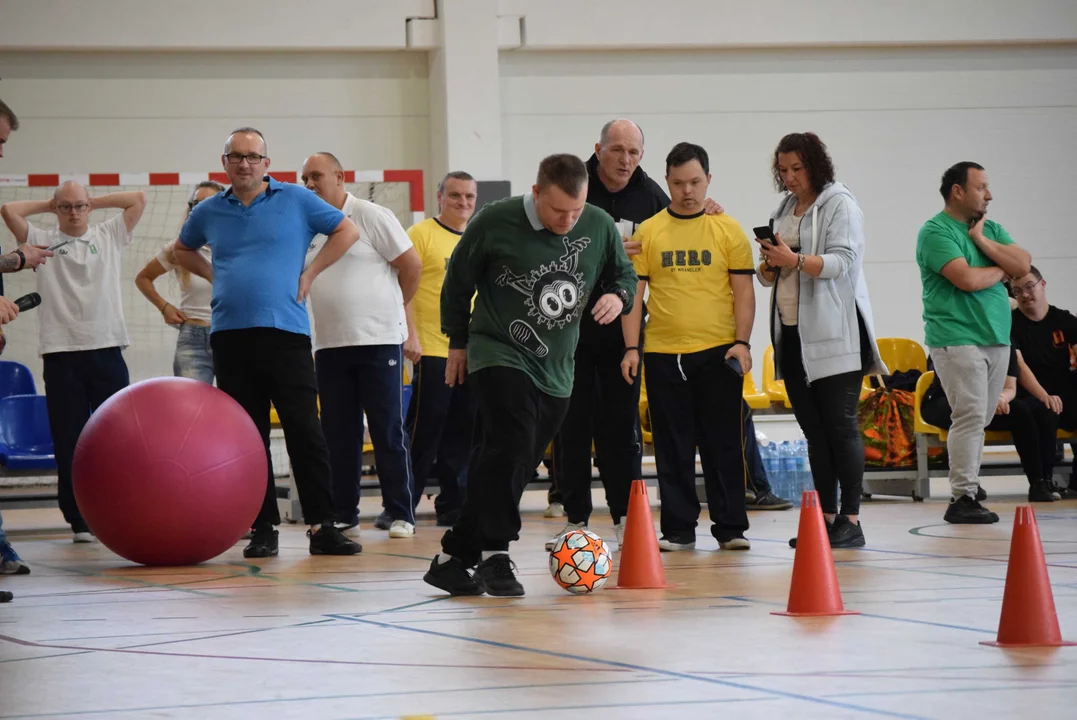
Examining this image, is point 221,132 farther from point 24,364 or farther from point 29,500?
point 29,500

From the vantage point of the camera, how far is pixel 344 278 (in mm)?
6863

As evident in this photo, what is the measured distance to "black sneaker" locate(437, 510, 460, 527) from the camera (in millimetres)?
7633

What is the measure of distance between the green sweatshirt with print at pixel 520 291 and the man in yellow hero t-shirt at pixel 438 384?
2.81 meters

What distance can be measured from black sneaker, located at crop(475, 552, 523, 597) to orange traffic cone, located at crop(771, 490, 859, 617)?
3.05ft

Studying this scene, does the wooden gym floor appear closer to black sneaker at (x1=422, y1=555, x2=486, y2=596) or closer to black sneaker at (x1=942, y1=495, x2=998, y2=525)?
black sneaker at (x1=422, y1=555, x2=486, y2=596)

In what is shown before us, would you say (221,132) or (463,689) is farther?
(221,132)

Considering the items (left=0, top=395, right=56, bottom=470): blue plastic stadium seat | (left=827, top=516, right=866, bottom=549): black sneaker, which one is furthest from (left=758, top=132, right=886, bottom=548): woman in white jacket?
(left=0, top=395, right=56, bottom=470): blue plastic stadium seat

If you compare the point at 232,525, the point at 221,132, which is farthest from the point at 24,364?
the point at 232,525

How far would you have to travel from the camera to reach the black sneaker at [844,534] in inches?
230

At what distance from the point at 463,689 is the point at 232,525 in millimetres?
3029

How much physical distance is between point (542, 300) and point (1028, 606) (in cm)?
187

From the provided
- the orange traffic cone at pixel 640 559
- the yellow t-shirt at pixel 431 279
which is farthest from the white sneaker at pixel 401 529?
the orange traffic cone at pixel 640 559

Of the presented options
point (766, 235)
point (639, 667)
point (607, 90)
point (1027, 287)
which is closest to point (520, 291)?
point (766, 235)

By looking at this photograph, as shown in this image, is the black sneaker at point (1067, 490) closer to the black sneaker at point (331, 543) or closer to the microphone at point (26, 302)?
the black sneaker at point (331, 543)
